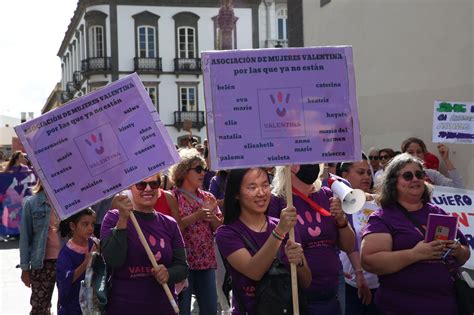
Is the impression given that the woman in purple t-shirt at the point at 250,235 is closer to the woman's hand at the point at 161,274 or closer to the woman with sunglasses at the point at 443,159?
the woman's hand at the point at 161,274

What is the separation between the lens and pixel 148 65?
4978 centimetres

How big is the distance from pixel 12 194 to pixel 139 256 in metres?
12.9

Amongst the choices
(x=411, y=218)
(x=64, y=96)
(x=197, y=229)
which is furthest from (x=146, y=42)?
(x=411, y=218)

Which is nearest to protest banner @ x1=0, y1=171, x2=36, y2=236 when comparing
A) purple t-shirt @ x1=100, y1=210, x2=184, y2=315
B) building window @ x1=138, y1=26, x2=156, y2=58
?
purple t-shirt @ x1=100, y1=210, x2=184, y2=315

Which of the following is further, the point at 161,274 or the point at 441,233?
the point at 441,233

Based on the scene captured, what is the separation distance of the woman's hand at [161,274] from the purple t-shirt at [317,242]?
0.80m

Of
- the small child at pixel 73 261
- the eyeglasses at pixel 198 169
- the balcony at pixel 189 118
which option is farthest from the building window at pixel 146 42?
the small child at pixel 73 261

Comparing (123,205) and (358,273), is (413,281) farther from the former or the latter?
(123,205)

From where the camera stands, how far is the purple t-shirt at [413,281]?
4781 millimetres

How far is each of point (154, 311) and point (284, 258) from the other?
0.97 meters

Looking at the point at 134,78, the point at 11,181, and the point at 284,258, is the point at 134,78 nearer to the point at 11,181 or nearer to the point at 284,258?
the point at 284,258

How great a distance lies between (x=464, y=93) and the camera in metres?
9.54

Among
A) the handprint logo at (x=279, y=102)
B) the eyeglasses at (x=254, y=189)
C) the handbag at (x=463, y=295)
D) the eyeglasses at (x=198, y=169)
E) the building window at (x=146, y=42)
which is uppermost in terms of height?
the building window at (x=146, y=42)

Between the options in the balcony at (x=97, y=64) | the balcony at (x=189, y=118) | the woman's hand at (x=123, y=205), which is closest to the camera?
the woman's hand at (x=123, y=205)
